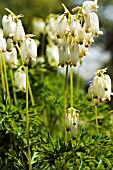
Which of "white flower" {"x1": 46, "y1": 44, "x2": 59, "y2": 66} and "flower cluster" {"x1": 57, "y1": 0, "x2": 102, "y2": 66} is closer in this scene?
"flower cluster" {"x1": 57, "y1": 0, "x2": 102, "y2": 66}

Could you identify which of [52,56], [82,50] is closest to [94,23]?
[82,50]

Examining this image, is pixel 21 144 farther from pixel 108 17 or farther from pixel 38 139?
pixel 108 17

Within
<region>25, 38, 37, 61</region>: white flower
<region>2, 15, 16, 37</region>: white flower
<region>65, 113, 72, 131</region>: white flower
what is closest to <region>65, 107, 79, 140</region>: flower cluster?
<region>65, 113, 72, 131</region>: white flower

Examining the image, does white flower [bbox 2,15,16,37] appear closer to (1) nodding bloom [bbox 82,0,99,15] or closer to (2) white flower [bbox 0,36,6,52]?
(2) white flower [bbox 0,36,6,52]

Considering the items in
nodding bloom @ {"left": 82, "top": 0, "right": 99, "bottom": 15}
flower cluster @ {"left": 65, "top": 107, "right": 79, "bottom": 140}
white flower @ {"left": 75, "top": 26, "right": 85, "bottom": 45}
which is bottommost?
flower cluster @ {"left": 65, "top": 107, "right": 79, "bottom": 140}

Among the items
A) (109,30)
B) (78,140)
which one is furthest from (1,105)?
(109,30)

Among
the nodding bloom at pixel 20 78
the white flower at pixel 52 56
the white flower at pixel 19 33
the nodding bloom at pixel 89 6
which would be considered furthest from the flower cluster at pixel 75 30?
the white flower at pixel 52 56

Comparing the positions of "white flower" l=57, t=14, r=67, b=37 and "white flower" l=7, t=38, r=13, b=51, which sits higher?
"white flower" l=57, t=14, r=67, b=37

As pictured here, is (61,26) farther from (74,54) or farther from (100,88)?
(100,88)

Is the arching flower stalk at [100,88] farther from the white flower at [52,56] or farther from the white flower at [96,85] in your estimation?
the white flower at [52,56]
